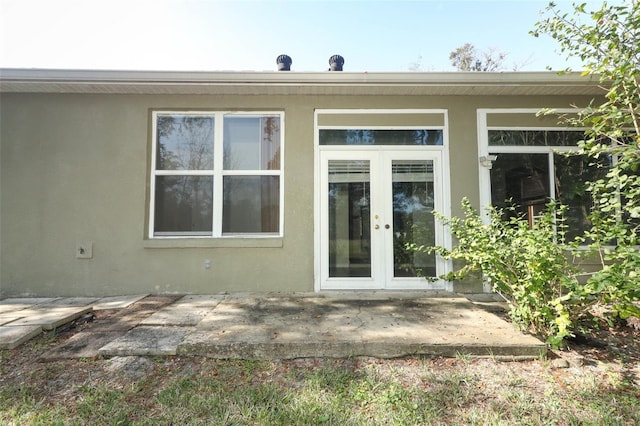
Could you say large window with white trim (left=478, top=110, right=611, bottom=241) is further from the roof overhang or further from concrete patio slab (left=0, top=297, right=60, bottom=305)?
concrete patio slab (left=0, top=297, right=60, bottom=305)

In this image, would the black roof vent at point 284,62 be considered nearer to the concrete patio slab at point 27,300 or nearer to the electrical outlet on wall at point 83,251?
the electrical outlet on wall at point 83,251

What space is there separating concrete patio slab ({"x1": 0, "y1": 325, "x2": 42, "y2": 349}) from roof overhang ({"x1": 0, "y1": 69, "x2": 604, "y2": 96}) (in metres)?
3.28

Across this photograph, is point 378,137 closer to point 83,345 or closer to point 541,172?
point 541,172

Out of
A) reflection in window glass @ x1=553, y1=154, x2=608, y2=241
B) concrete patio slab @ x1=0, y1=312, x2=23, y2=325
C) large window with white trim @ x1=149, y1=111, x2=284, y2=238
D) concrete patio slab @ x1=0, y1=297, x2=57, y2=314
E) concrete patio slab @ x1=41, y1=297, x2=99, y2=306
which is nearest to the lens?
concrete patio slab @ x1=0, y1=312, x2=23, y2=325

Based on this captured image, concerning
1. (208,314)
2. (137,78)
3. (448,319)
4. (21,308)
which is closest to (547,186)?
(448,319)

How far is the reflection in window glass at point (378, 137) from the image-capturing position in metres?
4.66

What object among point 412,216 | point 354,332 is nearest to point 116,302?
point 354,332

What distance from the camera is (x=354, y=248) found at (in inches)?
181

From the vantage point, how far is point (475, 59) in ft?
50.1

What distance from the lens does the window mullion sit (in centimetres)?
462

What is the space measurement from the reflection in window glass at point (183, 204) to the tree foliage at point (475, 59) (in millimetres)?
15248

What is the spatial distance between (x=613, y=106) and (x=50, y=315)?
21.4 ft

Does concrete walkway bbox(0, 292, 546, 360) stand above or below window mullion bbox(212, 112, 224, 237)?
below

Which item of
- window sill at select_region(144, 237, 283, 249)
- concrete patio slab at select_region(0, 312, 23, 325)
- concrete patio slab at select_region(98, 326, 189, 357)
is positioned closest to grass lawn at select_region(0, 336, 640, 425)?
concrete patio slab at select_region(98, 326, 189, 357)
